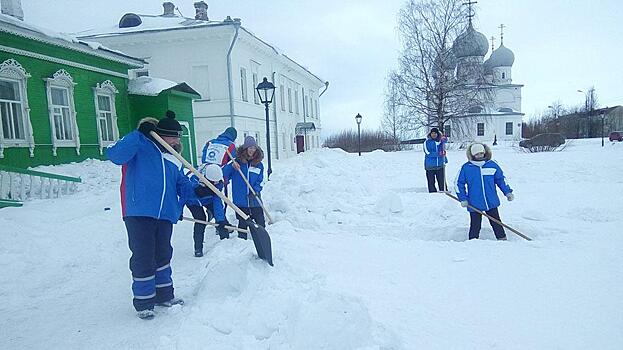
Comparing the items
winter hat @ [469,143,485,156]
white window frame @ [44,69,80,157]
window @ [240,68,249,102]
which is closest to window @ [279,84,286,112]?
window @ [240,68,249,102]

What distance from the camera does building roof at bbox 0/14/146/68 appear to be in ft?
31.6

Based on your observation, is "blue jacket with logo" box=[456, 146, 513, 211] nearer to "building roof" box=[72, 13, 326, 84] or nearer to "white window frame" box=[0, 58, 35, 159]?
"white window frame" box=[0, 58, 35, 159]

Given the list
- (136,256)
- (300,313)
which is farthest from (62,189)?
(300,313)

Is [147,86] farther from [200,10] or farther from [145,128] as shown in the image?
[145,128]

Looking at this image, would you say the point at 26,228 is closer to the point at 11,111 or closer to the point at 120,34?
the point at 11,111

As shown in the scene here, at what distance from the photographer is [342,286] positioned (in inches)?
127

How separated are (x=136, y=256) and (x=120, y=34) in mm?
19042

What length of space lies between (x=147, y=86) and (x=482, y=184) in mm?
12895

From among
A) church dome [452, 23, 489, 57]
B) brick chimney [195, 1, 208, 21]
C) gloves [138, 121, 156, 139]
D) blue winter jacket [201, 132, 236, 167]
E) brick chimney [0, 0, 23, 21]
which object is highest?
brick chimney [195, 1, 208, 21]

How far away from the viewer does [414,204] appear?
772 centimetres

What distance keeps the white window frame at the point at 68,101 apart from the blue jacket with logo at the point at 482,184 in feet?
36.5

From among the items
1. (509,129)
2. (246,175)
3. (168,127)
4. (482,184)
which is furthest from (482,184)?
(509,129)

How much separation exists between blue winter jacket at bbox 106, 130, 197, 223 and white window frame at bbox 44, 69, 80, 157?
983 centimetres

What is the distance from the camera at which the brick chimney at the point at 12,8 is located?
485 inches
